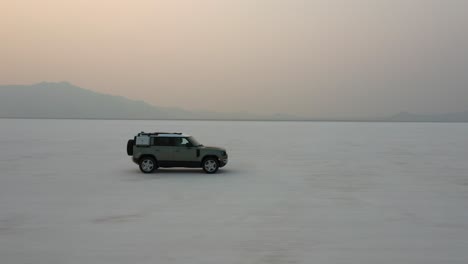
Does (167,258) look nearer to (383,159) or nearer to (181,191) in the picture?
(181,191)

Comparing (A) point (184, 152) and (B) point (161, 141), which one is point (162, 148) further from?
(A) point (184, 152)

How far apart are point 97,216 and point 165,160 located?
7.94 metres

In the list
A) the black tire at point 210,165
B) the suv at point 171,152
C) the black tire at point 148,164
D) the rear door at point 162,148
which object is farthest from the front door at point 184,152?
the black tire at point 148,164

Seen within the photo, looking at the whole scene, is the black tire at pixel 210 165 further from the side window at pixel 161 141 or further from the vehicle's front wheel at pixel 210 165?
the side window at pixel 161 141

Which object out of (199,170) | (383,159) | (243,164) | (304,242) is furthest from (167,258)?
(383,159)

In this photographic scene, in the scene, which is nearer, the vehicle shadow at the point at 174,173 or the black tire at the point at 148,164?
the vehicle shadow at the point at 174,173

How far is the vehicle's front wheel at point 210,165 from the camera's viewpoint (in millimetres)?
19414

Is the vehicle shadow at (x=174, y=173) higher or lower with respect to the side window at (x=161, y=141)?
lower

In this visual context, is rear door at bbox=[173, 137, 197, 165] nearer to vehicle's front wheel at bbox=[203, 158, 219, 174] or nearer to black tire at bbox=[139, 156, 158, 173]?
vehicle's front wheel at bbox=[203, 158, 219, 174]

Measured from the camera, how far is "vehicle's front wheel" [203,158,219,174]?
19.4m

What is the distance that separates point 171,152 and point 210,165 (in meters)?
1.73

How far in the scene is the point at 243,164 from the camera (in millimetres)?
23875

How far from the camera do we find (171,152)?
1919 centimetres

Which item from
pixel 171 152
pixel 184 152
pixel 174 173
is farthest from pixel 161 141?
pixel 174 173
